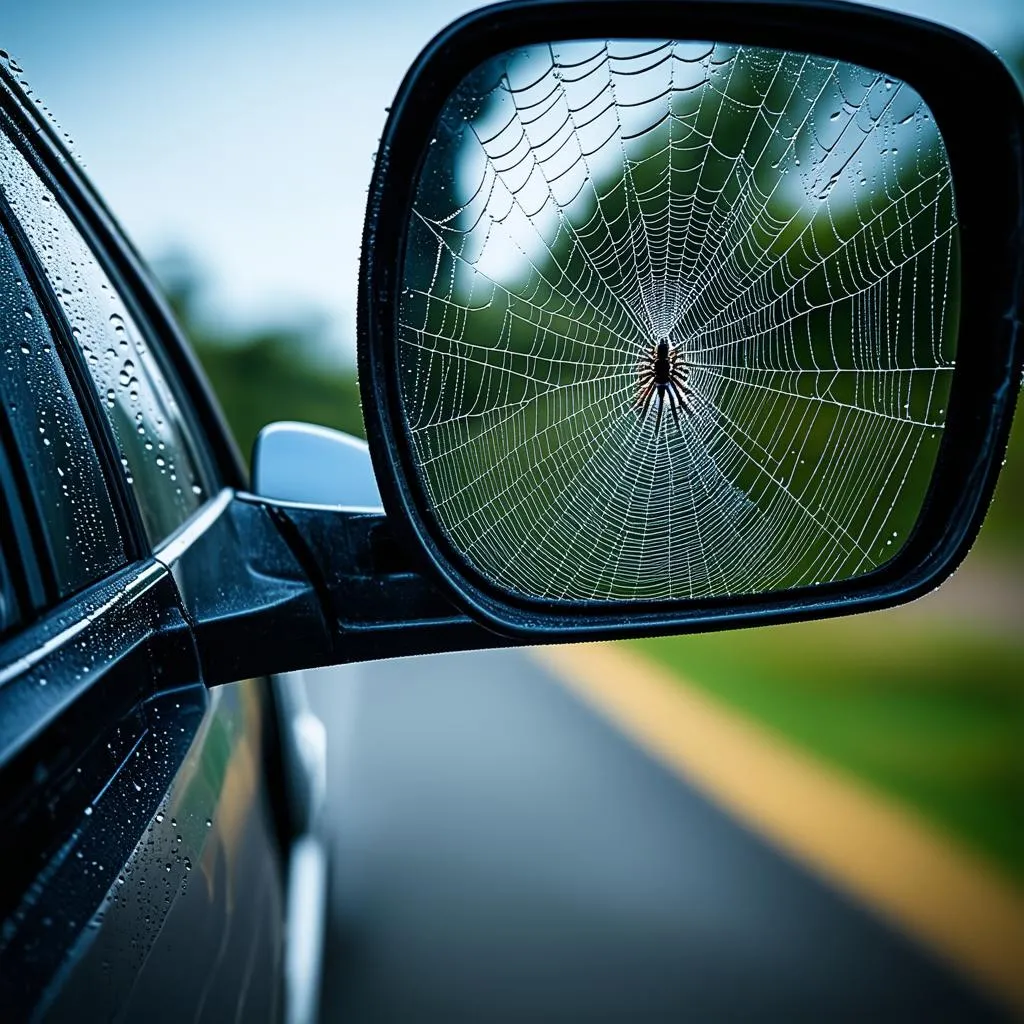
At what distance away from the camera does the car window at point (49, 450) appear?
48.2 inches

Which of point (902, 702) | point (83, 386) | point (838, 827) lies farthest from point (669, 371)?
point (902, 702)

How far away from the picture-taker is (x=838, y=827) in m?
5.61

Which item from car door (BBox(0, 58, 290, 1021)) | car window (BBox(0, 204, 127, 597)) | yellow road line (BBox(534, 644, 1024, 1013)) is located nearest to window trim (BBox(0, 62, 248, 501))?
car door (BBox(0, 58, 290, 1021))

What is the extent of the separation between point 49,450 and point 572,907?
11.8 feet

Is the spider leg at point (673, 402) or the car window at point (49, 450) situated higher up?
the car window at point (49, 450)

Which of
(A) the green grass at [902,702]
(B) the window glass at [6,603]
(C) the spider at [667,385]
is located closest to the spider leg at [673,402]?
(C) the spider at [667,385]

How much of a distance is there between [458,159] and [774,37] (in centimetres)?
Result: 54

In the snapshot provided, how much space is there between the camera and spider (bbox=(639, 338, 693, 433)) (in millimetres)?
1931

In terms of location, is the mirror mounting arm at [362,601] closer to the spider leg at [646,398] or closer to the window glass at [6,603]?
the window glass at [6,603]

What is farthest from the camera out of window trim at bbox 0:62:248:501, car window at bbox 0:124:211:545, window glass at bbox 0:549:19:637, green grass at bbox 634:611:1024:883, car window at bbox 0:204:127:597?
green grass at bbox 634:611:1024:883

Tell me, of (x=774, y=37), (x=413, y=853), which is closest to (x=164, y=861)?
(x=774, y=37)

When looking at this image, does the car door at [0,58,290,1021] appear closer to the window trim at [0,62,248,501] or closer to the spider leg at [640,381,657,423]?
the window trim at [0,62,248,501]

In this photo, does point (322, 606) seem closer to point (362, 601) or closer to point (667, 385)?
point (362, 601)

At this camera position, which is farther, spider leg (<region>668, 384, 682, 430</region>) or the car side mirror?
spider leg (<region>668, 384, 682, 430</region>)
